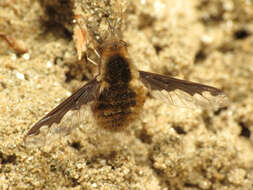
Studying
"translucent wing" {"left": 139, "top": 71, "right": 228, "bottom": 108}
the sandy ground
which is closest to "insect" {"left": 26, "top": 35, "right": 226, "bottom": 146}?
"translucent wing" {"left": 139, "top": 71, "right": 228, "bottom": 108}

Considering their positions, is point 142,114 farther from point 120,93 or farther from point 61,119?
point 61,119

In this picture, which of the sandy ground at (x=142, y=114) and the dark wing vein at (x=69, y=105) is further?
the sandy ground at (x=142, y=114)

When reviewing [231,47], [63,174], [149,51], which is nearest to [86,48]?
[149,51]

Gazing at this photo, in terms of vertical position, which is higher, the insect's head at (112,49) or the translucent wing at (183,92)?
the insect's head at (112,49)

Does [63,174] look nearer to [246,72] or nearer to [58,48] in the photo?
[58,48]

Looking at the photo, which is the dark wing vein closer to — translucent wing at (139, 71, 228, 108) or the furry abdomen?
the furry abdomen

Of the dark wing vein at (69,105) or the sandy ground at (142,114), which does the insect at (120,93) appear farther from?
the sandy ground at (142,114)

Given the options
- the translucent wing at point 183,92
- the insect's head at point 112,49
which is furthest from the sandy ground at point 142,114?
the insect's head at point 112,49
